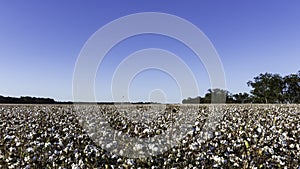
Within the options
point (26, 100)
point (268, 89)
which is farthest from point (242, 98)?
point (26, 100)

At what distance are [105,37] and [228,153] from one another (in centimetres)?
489

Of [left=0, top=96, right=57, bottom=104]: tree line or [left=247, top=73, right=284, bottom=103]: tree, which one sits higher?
[left=247, top=73, right=284, bottom=103]: tree

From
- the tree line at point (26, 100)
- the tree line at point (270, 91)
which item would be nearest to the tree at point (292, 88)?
the tree line at point (270, 91)

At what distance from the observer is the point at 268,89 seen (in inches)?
2136

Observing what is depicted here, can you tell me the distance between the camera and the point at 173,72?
1067cm

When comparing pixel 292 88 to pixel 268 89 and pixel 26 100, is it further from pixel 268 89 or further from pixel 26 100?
pixel 26 100

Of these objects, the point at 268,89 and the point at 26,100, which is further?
the point at 268,89

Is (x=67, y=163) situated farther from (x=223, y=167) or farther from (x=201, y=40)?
(x=201, y=40)

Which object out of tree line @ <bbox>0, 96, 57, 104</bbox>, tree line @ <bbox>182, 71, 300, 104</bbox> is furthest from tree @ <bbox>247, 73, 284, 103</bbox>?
tree line @ <bbox>0, 96, 57, 104</bbox>

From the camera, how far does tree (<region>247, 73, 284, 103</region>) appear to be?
51938mm

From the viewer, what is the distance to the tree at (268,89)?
5194 centimetres

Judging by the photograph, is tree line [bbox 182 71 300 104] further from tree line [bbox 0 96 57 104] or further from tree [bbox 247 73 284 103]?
tree line [bbox 0 96 57 104]

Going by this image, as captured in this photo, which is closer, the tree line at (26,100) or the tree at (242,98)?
the tree line at (26,100)

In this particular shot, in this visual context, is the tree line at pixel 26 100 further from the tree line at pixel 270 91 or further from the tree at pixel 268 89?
the tree at pixel 268 89
